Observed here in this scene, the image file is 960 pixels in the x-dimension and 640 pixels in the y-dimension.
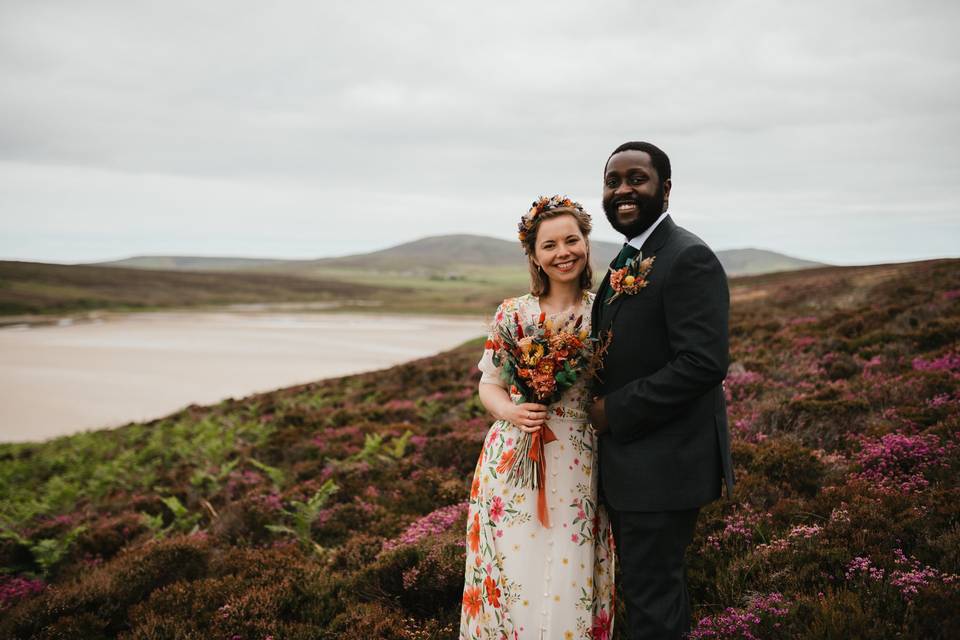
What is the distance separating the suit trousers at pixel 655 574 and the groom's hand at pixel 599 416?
1.47 ft

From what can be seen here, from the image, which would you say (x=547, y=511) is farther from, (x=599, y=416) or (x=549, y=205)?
(x=549, y=205)

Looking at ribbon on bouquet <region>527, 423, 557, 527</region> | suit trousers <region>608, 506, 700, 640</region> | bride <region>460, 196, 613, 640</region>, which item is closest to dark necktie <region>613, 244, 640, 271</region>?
bride <region>460, 196, 613, 640</region>

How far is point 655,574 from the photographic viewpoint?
2752 mm

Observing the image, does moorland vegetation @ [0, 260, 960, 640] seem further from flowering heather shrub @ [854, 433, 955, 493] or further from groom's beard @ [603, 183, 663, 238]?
groom's beard @ [603, 183, 663, 238]

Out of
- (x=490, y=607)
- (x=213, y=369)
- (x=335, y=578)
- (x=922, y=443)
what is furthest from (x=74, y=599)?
(x=213, y=369)

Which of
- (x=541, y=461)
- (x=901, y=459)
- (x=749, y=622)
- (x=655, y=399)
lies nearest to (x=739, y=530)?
(x=749, y=622)

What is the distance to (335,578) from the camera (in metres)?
4.97

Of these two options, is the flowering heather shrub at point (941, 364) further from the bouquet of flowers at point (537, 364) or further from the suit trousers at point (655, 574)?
the bouquet of flowers at point (537, 364)

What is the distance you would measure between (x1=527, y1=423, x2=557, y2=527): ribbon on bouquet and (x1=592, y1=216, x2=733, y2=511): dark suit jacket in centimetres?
33

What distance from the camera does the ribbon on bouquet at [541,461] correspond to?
10.1ft

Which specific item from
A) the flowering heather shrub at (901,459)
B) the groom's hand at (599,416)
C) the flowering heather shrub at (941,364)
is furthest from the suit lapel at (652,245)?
the flowering heather shrub at (941,364)

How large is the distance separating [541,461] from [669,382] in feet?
3.01

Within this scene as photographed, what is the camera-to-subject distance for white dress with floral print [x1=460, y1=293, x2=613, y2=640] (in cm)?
307

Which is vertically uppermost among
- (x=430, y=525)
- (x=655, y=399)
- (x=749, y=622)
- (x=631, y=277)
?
(x=631, y=277)
